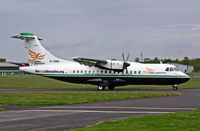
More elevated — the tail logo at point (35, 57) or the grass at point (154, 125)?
the tail logo at point (35, 57)

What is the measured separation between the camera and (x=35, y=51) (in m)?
39.7

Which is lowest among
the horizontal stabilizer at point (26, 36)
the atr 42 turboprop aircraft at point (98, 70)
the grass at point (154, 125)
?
the grass at point (154, 125)

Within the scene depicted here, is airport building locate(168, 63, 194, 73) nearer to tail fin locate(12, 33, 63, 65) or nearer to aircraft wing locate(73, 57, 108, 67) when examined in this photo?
aircraft wing locate(73, 57, 108, 67)

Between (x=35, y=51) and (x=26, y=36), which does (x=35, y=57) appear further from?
(x=26, y=36)

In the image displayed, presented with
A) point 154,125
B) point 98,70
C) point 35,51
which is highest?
point 35,51

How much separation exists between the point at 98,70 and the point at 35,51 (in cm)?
904

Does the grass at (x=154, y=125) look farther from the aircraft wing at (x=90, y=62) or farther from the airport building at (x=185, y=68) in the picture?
the airport building at (x=185, y=68)

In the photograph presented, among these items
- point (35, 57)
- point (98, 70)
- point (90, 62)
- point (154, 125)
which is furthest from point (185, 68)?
point (154, 125)

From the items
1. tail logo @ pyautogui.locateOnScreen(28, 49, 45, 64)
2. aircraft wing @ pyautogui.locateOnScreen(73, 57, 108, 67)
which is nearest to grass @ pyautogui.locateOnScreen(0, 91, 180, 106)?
aircraft wing @ pyautogui.locateOnScreen(73, 57, 108, 67)

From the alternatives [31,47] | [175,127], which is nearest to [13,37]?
[31,47]

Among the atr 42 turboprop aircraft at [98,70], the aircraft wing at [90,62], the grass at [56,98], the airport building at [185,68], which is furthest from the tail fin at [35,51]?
the airport building at [185,68]

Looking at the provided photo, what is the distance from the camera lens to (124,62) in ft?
121

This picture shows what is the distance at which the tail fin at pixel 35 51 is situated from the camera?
39.6 meters

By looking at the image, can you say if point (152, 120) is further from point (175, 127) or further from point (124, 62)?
point (124, 62)
